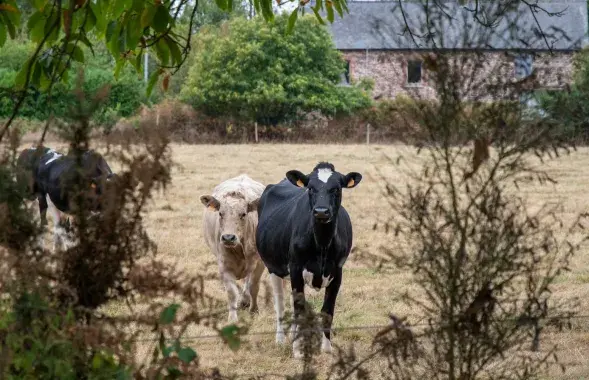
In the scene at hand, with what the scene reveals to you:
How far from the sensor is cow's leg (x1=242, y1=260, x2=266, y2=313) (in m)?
11.2

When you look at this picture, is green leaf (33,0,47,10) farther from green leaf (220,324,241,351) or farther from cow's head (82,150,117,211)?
green leaf (220,324,241,351)

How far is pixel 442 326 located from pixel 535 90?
1237 mm

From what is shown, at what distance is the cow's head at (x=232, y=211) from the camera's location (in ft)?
36.8

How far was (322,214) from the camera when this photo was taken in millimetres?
9266

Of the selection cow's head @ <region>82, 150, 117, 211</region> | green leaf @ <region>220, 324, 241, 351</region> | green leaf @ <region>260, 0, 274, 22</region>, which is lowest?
green leaf @ <region>220, 324, 241, 351</region>

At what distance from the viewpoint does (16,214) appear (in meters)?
4.34

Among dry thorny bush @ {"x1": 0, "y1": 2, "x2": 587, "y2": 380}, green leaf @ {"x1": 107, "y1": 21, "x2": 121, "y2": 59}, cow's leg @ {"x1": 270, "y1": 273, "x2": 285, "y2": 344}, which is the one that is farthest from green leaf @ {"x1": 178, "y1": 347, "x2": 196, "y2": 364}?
cow's leg @ {"x1": 270, "y1": 273, "x2": 285, "y2": 344}

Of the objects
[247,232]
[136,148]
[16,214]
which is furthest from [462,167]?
[247,232]

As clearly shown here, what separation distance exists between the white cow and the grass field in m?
0.31

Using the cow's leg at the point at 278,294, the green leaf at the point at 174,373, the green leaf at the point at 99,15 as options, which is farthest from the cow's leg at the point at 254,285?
the green leaf at the point at 174,373

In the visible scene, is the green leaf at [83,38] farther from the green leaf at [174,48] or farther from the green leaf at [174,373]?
the green leaf at [174,373]

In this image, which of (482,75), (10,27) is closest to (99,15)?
(10,27)

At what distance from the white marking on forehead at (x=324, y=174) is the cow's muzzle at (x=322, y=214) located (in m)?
0.41

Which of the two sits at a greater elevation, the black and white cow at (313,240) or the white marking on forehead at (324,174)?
the white marking on forehead at (324,174)
